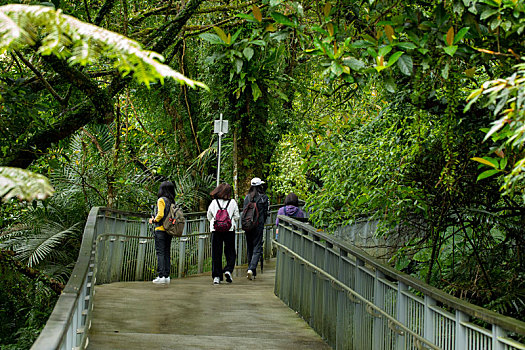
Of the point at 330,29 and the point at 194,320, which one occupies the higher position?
the point at 330,29

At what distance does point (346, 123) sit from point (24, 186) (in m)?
9.77

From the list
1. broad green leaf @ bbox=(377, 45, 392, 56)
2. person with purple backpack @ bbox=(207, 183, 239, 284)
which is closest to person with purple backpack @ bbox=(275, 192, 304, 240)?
person with purple backpack @ bbox=(207, 183, 239, 284)

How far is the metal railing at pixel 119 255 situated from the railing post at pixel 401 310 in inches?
100

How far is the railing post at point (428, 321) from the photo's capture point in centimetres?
491

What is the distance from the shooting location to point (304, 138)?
574 inches

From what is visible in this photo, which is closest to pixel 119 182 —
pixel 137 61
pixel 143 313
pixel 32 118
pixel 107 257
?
pixel 107 257

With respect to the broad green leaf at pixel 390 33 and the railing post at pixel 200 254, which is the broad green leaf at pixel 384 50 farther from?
the railing post at pixel 200 254

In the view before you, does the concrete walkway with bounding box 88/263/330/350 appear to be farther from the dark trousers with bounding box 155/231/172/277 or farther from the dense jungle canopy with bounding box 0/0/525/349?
the dense jungle canopy with bounding box 0/0/525/349

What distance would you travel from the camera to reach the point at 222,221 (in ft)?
38.5

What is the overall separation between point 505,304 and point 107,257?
7.08m

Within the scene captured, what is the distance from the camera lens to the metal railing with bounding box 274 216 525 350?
4.30 meters

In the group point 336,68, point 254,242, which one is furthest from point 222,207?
point 336,68

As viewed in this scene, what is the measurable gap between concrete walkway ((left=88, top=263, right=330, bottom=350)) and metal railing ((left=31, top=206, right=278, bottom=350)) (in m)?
0.52

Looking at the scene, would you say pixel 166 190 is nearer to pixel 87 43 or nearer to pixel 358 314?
pixel 358 314
